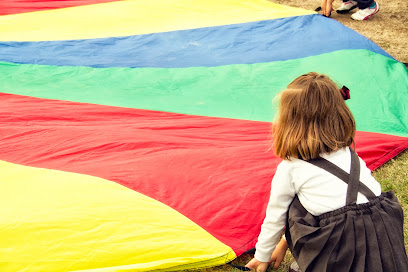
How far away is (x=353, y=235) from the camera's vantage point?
150 cm

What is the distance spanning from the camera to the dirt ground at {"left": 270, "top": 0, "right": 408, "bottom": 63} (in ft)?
15.2

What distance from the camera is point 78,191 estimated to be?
193cm

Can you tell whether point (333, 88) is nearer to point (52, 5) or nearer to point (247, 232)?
point (247, 232)

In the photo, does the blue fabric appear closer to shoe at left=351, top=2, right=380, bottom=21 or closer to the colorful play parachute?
the colorful play parachute

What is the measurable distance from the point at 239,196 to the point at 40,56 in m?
1.88

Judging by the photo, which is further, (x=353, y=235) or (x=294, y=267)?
(x=294, y=267)

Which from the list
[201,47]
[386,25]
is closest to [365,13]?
[386,25]

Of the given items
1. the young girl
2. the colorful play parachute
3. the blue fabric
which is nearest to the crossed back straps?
the young girl

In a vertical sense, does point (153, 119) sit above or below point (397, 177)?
above

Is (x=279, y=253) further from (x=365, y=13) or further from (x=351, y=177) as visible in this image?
(x=365, y=13)

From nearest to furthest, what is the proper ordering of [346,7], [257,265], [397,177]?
[257,265], [397,177], [346,7]

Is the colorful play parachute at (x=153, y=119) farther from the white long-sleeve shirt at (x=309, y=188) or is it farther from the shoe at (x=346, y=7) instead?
the shoe at (x=346, y=7)

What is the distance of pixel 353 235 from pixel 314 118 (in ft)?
1.20

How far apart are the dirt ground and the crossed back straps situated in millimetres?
3087
